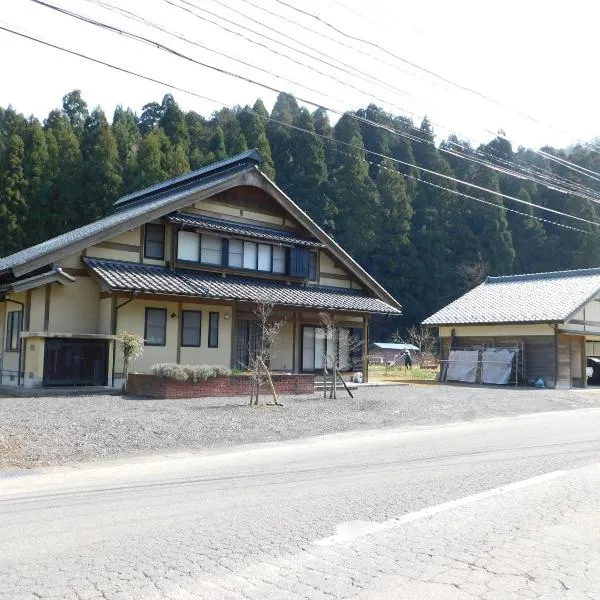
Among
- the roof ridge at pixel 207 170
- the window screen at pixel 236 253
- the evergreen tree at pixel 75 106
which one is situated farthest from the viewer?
the evergreen tree at pixel 75 106

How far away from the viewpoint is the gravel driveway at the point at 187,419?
1076 cm

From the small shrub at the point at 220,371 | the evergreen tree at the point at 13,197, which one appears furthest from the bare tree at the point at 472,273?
the small shrub at the point at 220,371

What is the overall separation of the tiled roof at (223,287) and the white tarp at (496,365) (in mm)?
5603

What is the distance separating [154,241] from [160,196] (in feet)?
14.6

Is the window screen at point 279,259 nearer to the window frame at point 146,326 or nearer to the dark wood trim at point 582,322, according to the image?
the window frame at point 146,326

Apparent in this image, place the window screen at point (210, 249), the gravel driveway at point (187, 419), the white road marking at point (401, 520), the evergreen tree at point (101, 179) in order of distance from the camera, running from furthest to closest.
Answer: the evergreen tree at point (101, 179), the window screen at point (210, 249), the gravel driveway at point (187, 419), the white road marking at point (401, 520)

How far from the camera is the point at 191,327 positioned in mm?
22172

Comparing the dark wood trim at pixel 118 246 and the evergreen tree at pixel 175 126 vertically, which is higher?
the evergreen tree at pixel 175 126

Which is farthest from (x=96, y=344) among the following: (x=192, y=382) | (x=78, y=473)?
(x=78, y=473)

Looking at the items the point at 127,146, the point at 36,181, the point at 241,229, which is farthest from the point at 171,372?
the point at 127,146

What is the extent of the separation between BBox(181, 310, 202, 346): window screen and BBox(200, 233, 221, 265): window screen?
208cm

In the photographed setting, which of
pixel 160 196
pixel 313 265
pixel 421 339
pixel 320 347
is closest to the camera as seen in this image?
pixel 160 196

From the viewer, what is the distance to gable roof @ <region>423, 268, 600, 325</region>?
2914 cm

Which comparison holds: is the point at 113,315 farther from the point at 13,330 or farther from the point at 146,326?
the point at 13,330
